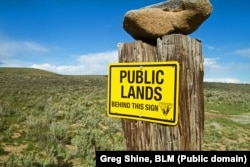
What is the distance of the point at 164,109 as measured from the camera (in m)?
2.20

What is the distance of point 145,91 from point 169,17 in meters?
0.67

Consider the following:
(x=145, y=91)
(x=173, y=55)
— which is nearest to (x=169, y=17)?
(x=173, y=55)

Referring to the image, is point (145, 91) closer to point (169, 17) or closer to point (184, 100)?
point (184, 100)

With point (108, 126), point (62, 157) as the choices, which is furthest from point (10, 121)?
point (62, 157)

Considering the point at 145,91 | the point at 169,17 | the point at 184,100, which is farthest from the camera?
the point at 169,17

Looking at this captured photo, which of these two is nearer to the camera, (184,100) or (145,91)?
(184,100)

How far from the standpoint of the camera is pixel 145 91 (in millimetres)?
2322

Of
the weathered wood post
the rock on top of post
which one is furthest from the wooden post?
the rock on top of post

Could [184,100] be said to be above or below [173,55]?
below

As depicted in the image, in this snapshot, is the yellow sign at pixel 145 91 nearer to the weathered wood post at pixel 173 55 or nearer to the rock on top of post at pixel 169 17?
the weathered wood post at pixel 173 55

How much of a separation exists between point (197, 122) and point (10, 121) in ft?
39.0

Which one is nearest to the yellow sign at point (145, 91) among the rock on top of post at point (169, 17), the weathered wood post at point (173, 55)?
the weathered wood post at point (173, 55)

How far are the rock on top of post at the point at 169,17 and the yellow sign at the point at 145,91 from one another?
1.21 ft

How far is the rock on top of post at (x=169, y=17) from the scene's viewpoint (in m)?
2.48
